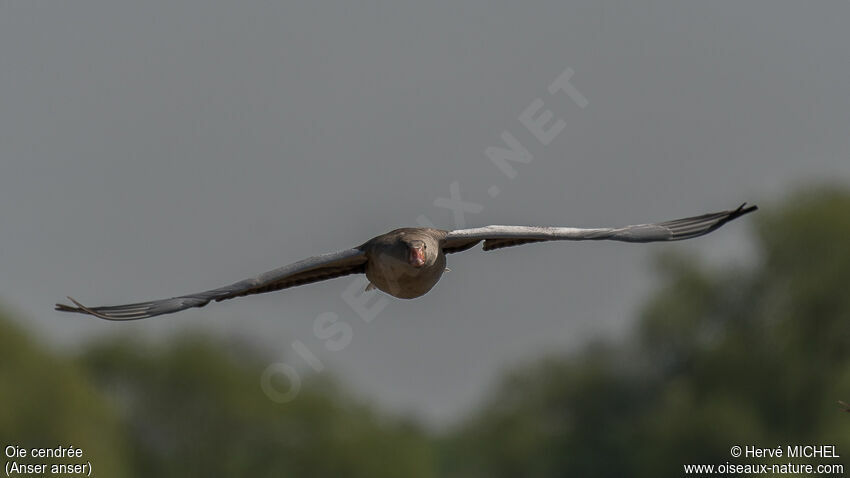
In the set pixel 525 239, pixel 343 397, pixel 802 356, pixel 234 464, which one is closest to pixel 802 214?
pixel 802 356

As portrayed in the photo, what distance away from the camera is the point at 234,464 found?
200 feet

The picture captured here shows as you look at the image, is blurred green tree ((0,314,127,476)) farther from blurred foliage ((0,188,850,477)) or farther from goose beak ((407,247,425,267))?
goose beak ((407,247,425,267))

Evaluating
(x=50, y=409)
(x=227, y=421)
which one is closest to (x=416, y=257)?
(x=50, y=409)

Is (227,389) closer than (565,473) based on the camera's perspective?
Yes

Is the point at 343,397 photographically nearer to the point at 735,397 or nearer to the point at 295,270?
the point at 735,397

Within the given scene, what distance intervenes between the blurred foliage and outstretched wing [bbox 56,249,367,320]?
34144mm

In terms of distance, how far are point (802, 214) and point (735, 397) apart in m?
9.24

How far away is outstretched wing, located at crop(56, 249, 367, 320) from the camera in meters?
23.5

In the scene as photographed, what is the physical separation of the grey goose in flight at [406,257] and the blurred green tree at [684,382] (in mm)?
40529

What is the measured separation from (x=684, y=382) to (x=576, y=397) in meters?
4.47

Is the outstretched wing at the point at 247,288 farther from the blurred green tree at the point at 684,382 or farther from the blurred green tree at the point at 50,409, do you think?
the blurred green tree at the point at 684,382

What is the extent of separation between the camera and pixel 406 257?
23.8 m

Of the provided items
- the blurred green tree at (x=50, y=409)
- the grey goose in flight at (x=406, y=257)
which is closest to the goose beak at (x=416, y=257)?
the grey goose in flight at (x=406, y=257)

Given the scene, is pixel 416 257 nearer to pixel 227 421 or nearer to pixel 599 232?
pixel 599 232
